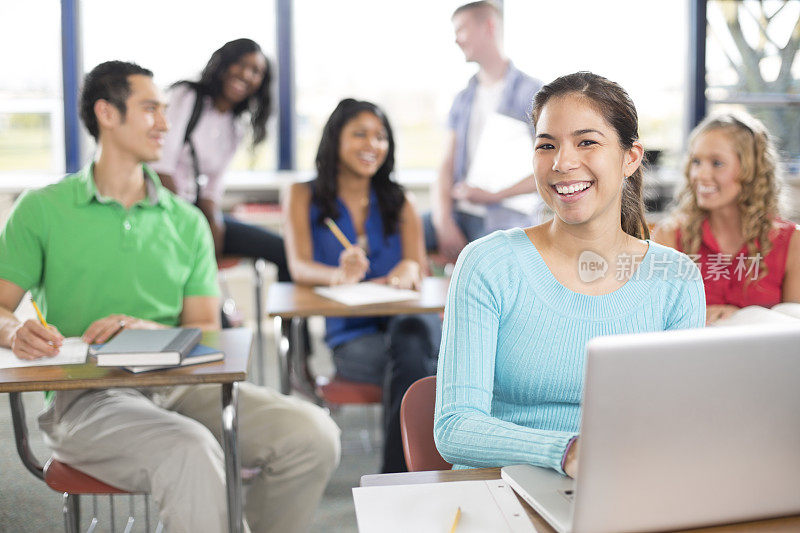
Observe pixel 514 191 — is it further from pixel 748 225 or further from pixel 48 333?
pixel 48 333

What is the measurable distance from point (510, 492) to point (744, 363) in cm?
37

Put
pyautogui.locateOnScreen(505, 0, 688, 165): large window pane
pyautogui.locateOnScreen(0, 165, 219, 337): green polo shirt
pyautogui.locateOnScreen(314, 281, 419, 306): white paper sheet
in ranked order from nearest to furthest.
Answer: pyautogui.locateOnScreen(0, 165, 219, 337): green polo shirt → pyautogui.locateOnScreen(314, 281, 419, 306): white paper sheet → pyautogui.locateOnScreen(505, 0, 688, 165): large window pane

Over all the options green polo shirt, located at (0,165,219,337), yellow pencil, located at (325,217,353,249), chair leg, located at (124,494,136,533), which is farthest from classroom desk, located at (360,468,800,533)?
yellow pencil, located at (325,217,353,249)

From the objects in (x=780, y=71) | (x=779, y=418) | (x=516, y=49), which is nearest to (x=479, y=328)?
(x=779, y=418)

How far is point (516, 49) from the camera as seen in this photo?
5.32m

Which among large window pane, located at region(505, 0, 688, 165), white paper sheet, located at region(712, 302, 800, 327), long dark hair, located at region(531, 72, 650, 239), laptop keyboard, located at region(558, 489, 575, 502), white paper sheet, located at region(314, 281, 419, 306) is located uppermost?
large window pane, located at region(505, 0, 688, 165)

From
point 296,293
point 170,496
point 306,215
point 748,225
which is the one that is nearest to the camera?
point 170,496

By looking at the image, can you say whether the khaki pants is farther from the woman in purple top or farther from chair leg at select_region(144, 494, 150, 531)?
the woman in purple top

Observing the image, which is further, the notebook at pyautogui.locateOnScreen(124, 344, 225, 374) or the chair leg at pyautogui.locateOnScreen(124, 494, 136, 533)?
the chair leg at pyautogui.locateOnScreen(124, 494, 136, 533)

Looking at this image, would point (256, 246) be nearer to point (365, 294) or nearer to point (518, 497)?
point (365, 294)

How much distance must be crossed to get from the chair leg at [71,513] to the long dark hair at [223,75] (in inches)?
79.8

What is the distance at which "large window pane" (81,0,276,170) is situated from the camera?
4.95 meters

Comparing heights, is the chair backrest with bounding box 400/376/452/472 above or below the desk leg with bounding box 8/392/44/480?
above

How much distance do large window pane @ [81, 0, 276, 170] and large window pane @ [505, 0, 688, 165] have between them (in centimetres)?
168
